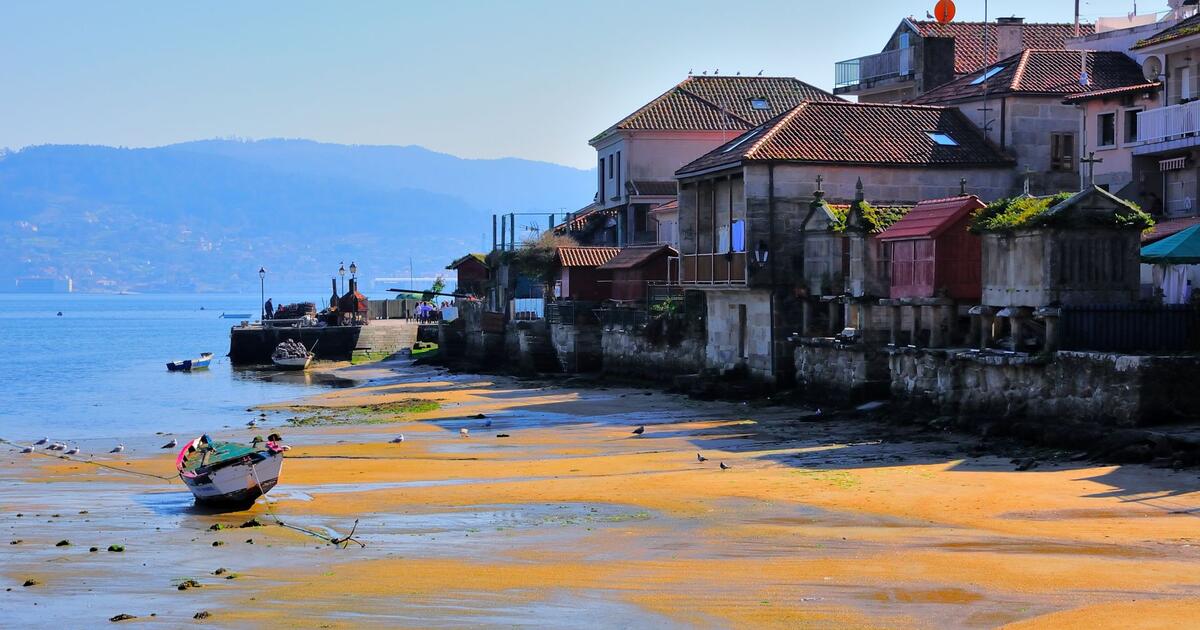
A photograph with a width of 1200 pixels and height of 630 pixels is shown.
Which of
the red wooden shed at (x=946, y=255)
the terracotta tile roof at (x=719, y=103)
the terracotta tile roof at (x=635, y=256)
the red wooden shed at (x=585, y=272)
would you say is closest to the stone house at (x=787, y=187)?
the red wooden shed at (x=946, y=255)

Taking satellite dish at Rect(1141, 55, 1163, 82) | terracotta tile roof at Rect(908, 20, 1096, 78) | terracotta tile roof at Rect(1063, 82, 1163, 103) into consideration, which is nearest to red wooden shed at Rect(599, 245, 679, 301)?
terracotta tile roof at Rect(908, 20, 1096, 78)

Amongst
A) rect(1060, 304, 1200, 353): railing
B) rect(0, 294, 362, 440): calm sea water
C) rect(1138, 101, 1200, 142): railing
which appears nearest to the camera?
rect(1060, 304, 1200, 353): railing

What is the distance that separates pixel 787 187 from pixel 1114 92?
887 cm

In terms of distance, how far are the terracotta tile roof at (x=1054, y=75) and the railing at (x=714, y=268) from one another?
9.53 metres

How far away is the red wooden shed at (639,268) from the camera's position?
53.3 metres

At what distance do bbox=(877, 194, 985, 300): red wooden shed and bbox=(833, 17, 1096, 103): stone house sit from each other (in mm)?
24848

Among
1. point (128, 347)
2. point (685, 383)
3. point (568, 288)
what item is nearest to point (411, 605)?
point (685, 383)

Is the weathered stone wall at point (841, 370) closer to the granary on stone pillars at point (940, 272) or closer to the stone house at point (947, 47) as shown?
the granary on stone pillars at point (940, 272)

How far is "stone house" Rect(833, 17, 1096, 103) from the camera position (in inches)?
2290

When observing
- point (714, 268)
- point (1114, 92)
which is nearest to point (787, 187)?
point (714, 268)

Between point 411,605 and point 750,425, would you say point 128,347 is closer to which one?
point 750,425

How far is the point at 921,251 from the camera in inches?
1289

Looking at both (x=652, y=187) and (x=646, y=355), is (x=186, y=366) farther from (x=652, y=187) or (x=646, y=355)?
(x=646, y=355)

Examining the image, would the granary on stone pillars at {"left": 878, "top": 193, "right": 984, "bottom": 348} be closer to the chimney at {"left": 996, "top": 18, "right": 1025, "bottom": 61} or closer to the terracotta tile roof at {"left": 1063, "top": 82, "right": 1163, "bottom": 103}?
the terracotta tile roof at {"left": 1063, "top": 82, "right": 1163, "bottom": 103}
